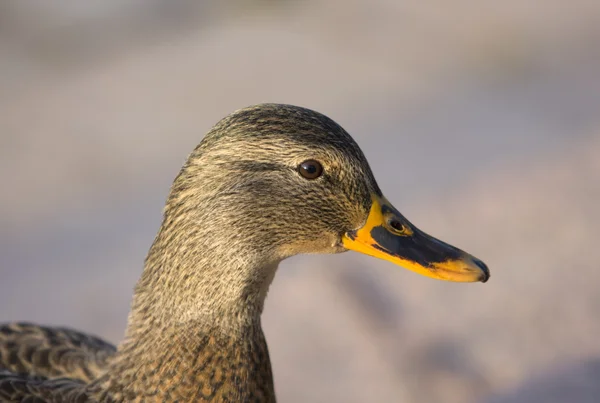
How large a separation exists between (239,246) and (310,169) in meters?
0.35

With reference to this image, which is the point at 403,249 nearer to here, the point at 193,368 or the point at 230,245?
the point at 230,245

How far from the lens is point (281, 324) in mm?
5227

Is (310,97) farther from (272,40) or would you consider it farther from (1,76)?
(1,76)

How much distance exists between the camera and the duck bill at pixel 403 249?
10.5 ft

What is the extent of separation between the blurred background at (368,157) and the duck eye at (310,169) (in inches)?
75.1

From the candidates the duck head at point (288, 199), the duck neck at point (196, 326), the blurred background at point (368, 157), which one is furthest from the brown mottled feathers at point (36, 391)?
the blurred background at point (368, 157)

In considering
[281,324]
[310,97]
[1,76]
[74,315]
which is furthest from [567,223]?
[1,76]

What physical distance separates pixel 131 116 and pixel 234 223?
454 cm

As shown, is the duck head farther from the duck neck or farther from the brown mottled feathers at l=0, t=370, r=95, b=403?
the brown mottled feathers at l=0, t=370, r=95, b=403

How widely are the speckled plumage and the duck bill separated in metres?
0.05

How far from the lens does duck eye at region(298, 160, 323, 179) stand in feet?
10.1

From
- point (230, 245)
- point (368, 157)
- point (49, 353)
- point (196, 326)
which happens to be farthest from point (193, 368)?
point (368, 157)

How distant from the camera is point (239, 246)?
311cm

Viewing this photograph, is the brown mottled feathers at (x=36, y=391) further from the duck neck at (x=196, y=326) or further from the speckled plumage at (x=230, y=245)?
the duck neck at (x=196, y=326)
